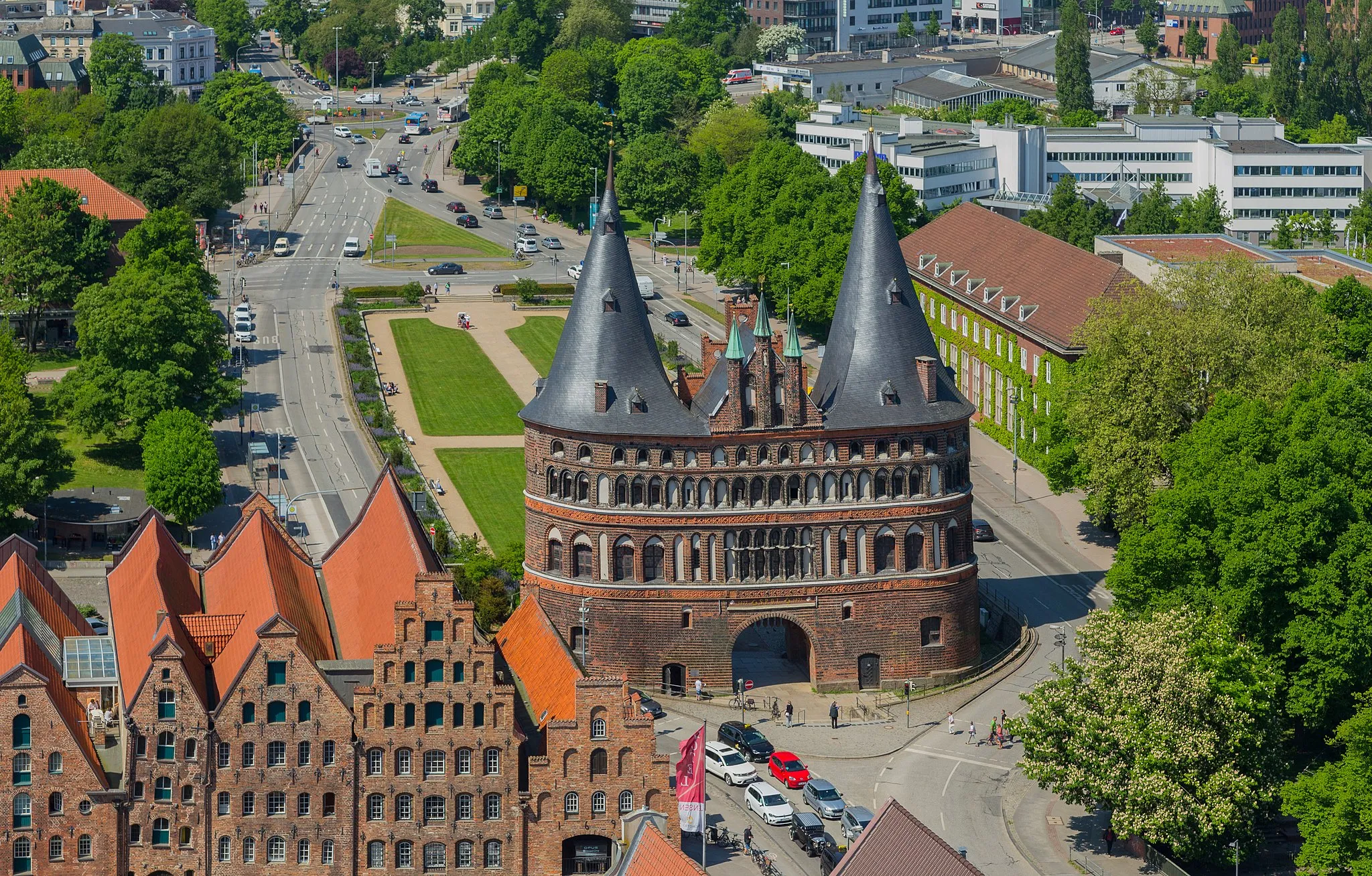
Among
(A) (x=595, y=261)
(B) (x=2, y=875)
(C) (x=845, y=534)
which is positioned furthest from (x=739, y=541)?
(B) (x=2, y=875)

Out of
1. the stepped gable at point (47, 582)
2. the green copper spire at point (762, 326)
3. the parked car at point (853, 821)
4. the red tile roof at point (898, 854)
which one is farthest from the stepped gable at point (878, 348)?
the red tile roof at point (898, 854)

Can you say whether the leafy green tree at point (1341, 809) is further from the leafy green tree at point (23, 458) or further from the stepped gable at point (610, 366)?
the leafy green tree at point (23, 458)

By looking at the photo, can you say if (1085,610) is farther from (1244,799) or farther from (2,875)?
(2,875)

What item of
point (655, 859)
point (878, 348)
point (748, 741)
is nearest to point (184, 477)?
point (878, 348)

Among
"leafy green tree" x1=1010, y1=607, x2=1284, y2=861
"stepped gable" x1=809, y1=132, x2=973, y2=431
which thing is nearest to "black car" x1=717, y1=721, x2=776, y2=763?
"leafy green tree" x1=1010, y1=607, x2=1284, y2=861

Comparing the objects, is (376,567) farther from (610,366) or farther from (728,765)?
(610,366)

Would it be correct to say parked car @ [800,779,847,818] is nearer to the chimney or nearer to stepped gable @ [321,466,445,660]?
stepped gable @ [321,466,445,660]
